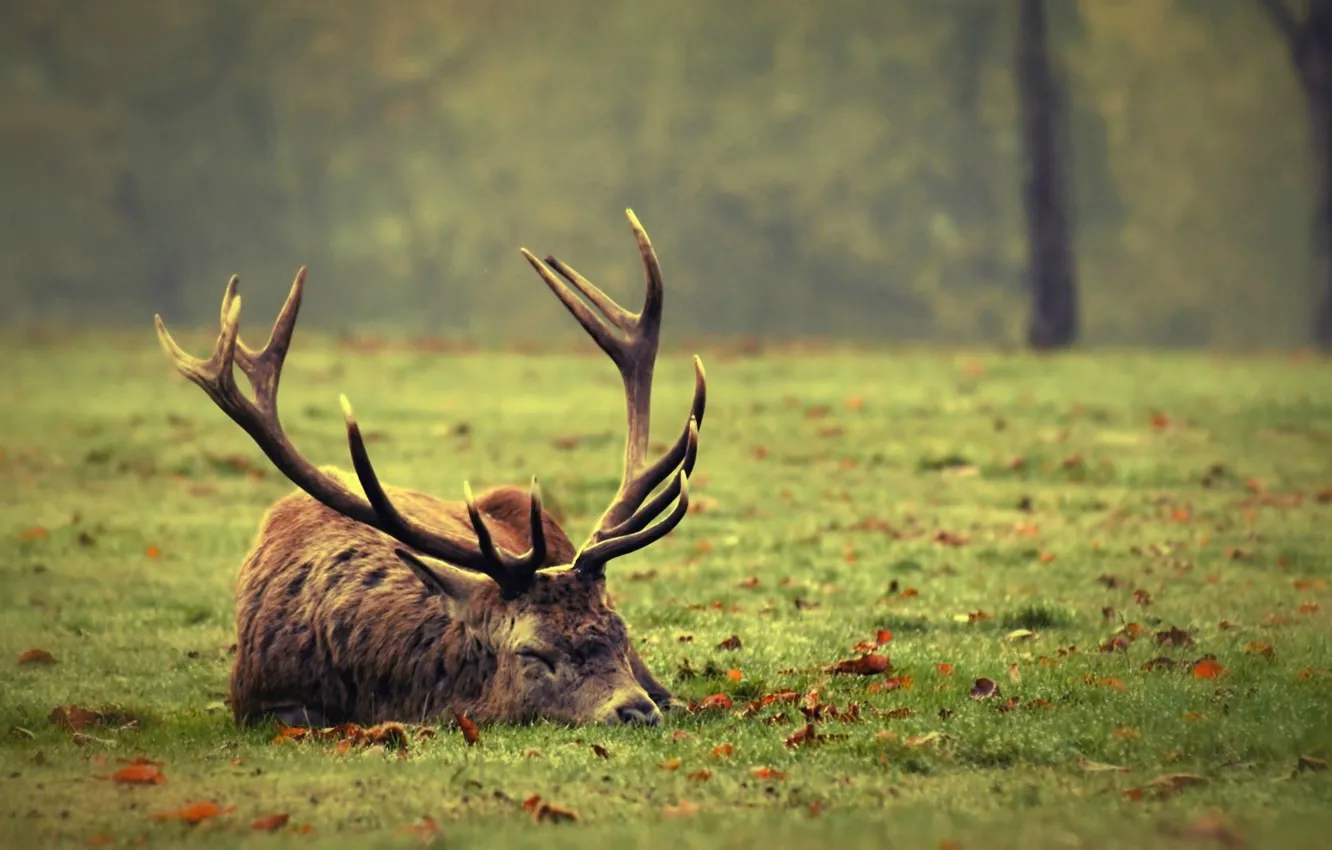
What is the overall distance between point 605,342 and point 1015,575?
5.05m

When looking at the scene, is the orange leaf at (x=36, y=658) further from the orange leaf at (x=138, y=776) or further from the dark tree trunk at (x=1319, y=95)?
the dark tree trunk at (x=1319, y=95)

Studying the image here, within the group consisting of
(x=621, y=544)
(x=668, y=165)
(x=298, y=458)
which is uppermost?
(x=668, y=165)

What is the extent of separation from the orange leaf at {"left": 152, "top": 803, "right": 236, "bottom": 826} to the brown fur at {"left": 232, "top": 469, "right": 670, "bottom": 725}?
7.11ft

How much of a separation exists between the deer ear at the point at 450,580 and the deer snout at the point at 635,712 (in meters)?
1.07

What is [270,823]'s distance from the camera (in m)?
6.73

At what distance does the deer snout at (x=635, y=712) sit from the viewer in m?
8.52

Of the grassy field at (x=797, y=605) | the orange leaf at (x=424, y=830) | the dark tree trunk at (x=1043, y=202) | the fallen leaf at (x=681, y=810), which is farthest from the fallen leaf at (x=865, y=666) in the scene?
the dark tree trunk at (x=1043, y=202)

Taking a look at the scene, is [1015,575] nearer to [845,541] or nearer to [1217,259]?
[845,541]

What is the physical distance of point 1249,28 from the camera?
54.3 metres

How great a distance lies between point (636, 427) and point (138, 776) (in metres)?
3.72

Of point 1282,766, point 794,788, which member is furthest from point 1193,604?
point 794,788

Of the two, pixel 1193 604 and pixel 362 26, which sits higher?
pixel 362 26

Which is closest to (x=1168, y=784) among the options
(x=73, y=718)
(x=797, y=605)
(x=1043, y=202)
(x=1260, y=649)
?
(x=1260, y=649)

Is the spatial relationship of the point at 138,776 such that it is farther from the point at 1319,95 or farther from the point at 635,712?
the point at 1319,95
